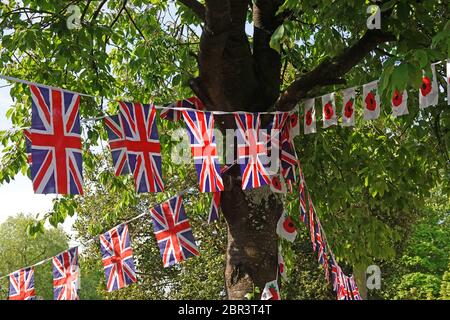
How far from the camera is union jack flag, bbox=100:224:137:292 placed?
7.31m

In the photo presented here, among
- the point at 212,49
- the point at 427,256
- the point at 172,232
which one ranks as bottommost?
the point at 172,232

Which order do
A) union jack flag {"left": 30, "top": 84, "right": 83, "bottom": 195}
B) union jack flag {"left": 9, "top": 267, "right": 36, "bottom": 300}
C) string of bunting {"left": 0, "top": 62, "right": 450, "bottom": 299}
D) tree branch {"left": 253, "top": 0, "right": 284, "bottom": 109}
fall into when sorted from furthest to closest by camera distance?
1. tree branch {"left": 253, "top": 0, "right": 284, "bottom": 109}
2. union jack flag {"left": 9, "top": 267, "right": 36, "bottom": 300}
3. string of bunting {"left": 0, "top": 62, "right": 450, "bottom": 299}
4. union jack flag {"left": 30, "top": 84, "right": 83, "bottom": 195}

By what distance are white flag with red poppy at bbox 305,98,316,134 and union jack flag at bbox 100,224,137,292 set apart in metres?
2.55

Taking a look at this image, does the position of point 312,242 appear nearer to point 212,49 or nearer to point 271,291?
point 271,291

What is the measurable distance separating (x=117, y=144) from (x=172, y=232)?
1.65 metres

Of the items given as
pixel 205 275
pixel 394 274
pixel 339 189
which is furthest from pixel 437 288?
pixel 339 189

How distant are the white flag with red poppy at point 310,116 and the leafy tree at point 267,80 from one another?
12.9 inches

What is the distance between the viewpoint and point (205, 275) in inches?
822

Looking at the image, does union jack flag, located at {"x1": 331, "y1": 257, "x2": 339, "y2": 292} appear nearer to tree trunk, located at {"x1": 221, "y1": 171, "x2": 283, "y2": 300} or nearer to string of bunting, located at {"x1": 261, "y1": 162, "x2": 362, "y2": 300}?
string of bunting, located at {"x1": 261, "y1": 162, "x2": 362, "y2": 300}

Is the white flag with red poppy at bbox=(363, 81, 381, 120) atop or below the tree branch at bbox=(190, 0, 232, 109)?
below

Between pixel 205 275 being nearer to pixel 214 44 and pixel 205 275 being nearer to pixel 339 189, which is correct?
pixel 339 189

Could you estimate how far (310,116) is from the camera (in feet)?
24.7

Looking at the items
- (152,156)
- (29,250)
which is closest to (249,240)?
(152,156)

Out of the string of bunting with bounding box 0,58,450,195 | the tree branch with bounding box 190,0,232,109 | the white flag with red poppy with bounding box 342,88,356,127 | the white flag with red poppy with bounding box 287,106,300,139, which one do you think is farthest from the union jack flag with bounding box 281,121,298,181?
the tree branch with bounding box 190,0,232,109
